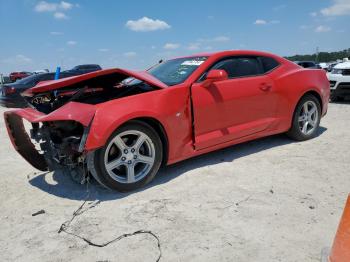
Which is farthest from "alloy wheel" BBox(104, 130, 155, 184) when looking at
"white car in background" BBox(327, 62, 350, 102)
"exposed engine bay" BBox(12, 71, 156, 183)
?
"white car in background" BBox(327, 62, 350, 102)

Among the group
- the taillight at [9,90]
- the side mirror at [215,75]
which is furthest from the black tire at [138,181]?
the taillight at [9,90]

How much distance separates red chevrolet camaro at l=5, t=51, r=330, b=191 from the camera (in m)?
3.49

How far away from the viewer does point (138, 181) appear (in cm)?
371

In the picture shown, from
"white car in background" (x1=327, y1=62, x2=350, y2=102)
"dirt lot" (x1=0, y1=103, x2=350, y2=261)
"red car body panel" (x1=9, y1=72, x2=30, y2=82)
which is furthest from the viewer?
"red car body panel" (x1=9, y1=72, x2=30, y2=82)

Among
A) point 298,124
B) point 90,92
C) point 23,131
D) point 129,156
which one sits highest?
point 90,92

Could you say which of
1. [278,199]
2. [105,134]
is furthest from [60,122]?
[278,199]

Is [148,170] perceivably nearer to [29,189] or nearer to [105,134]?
[105,134]

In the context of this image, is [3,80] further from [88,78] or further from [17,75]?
[88,78]

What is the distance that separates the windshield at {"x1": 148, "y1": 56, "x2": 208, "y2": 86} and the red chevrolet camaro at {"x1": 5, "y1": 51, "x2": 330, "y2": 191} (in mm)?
17

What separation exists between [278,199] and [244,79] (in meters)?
1.91

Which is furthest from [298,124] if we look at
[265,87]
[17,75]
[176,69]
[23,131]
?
[17,75]

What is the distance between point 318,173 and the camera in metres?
4.00

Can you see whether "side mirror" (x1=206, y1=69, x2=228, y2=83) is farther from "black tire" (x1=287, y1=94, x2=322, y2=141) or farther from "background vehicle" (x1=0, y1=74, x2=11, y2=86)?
"background vehicle" (x1=0, y1=74, x2=11, y2=86)

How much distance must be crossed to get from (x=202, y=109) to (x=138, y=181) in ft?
3.84
